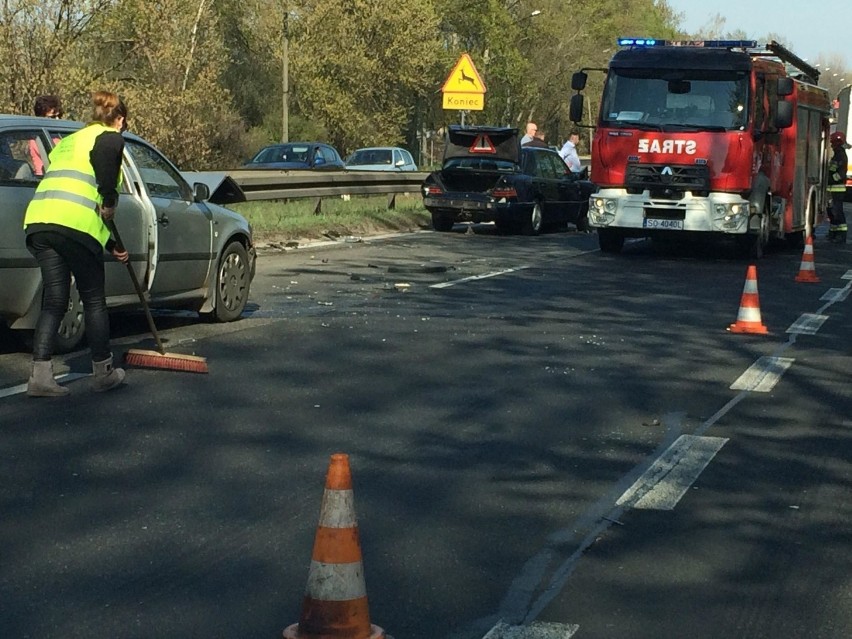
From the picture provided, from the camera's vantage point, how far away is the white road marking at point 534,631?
4.76 m

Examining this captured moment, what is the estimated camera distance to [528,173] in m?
27.3

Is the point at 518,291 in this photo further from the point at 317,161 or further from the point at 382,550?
the point at 317,161

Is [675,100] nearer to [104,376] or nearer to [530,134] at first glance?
[530,134]

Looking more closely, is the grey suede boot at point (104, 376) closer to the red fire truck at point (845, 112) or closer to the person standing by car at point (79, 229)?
the person standing by car at point (79, 229)

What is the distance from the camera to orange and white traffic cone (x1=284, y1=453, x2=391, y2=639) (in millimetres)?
4406

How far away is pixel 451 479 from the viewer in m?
7.04

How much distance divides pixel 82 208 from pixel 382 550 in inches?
159

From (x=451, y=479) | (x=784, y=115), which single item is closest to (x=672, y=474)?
(x=451, y=479)

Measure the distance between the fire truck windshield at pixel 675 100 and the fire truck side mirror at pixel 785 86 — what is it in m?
0.68

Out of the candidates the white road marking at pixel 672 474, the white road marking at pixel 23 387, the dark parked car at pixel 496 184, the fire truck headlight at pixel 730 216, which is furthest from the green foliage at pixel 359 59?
the white road marking at pixel 672 474

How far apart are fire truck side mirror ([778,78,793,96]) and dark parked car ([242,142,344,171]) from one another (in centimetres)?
1427

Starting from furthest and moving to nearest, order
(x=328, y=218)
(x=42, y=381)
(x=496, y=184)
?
(x=496, y=184) → (x=328, y=218) → (x=42, y=381)

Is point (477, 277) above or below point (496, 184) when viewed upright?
below

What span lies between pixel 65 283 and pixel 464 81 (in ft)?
66.6
